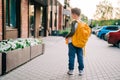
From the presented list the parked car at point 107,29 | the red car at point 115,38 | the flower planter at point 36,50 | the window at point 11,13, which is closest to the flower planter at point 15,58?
the flower planter at point 36,50

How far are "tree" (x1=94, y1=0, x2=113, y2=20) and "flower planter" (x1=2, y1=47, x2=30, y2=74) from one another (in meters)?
70.6

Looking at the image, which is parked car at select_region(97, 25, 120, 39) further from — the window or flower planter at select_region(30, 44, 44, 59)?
flower planter at select_region(30, 44, 44, 59)

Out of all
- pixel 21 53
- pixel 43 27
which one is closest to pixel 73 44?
pixel 21 53

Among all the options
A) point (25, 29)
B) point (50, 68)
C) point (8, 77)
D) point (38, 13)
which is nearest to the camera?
point (8, 77)

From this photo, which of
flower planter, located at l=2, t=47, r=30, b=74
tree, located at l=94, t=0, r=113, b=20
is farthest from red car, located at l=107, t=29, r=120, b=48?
tree, located at l=94, t=0, r=113, b=20

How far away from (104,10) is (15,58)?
73.4m

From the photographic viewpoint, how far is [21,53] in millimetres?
9797

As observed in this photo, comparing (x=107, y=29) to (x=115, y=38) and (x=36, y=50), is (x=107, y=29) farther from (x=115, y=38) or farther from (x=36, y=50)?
(x=36, y=50)

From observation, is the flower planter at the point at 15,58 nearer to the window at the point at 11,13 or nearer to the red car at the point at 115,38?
the window at the point at 11,13

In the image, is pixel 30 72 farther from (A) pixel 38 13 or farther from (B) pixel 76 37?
(A) pixel 38 13

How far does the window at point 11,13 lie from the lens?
15273 millimetres

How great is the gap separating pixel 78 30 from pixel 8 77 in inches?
87.1

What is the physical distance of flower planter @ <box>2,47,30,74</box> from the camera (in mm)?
8211

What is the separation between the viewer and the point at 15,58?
9.03m
